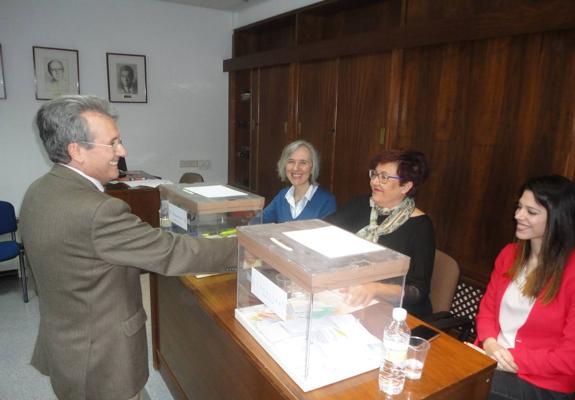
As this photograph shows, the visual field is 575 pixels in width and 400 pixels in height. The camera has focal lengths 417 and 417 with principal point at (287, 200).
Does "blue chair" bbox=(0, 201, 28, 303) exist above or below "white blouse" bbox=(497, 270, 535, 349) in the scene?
below

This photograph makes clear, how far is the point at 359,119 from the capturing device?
134 inches

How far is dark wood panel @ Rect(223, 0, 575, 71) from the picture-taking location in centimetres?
207

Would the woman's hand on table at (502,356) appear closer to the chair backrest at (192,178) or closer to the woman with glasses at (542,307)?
the woman with glasses at (542,307)

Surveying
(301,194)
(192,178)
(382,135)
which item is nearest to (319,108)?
(382,135)

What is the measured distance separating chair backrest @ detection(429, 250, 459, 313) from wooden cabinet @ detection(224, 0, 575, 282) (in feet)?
2.57

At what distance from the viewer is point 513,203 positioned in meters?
2.37

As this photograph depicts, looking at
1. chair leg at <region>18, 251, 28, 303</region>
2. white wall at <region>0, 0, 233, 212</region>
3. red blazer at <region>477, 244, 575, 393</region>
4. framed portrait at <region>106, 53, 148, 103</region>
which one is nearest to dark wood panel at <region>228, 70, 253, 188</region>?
white wall at <region>0, 0, 233, 212</region>

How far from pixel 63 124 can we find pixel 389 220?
4.39 feet

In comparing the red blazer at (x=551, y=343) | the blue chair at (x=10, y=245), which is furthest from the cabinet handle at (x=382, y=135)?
the blue chair at (x=10, y=245)

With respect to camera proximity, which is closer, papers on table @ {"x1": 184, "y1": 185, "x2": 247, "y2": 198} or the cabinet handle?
papers on table @ {"x1": 184, "y1": 185, "x2": 247, "y2": 198}

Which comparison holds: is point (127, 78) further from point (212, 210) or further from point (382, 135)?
point (212, 210)

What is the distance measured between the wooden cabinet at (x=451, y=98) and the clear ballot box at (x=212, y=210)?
4.82 feet

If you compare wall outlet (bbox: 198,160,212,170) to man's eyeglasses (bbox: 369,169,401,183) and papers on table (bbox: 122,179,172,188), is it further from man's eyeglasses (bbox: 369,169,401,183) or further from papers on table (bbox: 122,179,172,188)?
man's eyeglasses (bbox: 369,169,401,183)

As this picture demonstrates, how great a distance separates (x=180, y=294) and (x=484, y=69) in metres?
2.10
